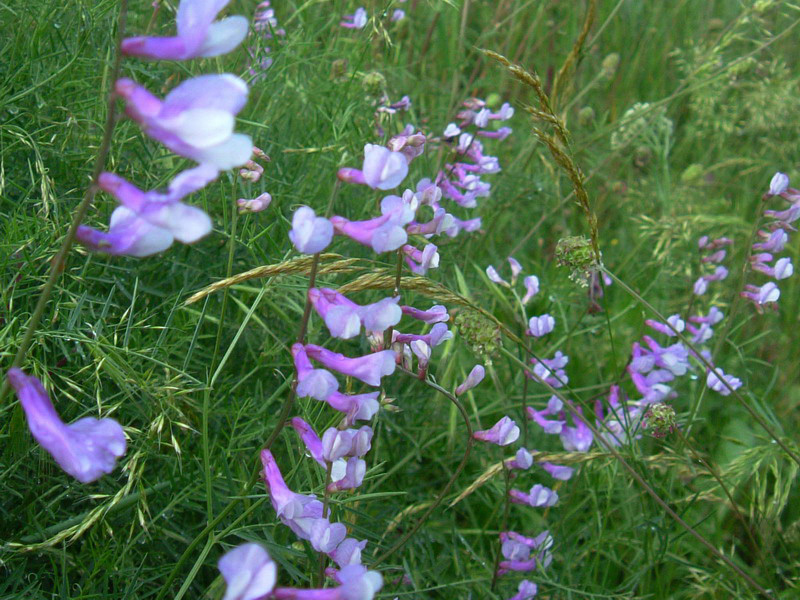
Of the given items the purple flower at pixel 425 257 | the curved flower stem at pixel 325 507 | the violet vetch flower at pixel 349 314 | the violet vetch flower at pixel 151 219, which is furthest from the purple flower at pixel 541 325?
the violet vetch flower at pixel 151 219

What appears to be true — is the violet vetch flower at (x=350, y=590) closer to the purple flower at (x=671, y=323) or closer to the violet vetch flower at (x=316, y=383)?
the violet vetch flower at (x=316, y=383)

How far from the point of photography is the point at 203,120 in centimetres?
70

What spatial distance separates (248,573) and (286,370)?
3.57 ft

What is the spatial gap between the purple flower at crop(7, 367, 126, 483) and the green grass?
0.31 metres

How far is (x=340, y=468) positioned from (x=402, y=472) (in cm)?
76

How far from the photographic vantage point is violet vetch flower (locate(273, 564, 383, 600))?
76 centimetres

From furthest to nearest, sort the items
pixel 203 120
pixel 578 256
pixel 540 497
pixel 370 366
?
pixel 540 497 → pixel 578 256 → pixel 370 366 → pixel 203 120

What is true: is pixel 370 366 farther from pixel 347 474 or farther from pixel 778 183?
→ pixel 778 183

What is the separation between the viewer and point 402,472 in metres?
1.88

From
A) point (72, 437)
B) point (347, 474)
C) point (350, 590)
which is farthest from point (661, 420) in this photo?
point (72, 437)

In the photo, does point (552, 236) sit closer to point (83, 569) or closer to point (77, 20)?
point (77, 20)

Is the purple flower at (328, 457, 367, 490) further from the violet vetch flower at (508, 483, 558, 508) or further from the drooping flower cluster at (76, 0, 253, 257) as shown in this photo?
the violet vetch flower at (508, 483, 558, 508)

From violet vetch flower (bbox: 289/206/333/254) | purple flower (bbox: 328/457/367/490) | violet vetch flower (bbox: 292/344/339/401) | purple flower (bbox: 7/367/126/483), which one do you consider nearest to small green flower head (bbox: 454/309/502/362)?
purple flower (bbox: 328/457/367/490)

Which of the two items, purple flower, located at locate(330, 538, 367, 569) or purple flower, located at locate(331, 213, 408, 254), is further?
purple flower, located at locate(330, 538, 367, 569)
